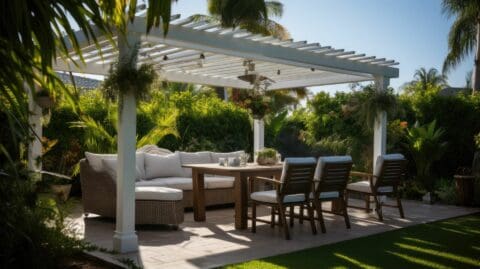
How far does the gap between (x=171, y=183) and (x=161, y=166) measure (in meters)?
0.73

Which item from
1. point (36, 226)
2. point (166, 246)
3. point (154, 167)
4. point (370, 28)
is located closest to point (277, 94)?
point (370, 28)

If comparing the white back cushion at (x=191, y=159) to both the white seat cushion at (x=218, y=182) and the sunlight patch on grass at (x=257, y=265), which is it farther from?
the sunlight patch on grass at (x=257, y=265)

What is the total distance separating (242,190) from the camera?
7.44 meters

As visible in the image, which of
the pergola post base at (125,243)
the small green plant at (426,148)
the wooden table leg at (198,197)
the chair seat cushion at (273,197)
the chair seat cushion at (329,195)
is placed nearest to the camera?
the pergola post base at (125,243)

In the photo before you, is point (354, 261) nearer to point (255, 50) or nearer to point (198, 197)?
point (198, 197)

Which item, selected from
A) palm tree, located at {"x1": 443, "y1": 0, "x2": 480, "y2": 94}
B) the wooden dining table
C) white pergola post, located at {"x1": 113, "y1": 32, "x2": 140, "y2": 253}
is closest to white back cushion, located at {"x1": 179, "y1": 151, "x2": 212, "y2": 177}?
the wooden dining table

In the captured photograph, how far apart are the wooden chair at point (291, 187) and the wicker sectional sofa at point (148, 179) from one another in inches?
68.9

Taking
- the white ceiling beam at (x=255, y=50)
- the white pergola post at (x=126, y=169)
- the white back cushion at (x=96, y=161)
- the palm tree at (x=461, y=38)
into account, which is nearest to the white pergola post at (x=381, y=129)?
A: the white ceiling beam at (x=255, y=50)

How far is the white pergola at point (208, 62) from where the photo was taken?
589 centimetres

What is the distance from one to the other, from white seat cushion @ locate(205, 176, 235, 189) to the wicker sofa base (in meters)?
2.04

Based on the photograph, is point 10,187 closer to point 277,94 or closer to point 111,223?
point 111,223

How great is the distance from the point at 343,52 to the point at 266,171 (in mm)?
2499

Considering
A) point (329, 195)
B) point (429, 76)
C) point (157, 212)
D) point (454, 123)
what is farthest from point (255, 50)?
point (429, 76)

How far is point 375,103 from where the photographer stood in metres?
9.29
